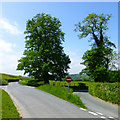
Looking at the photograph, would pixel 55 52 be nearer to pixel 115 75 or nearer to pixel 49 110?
pixel 115 75

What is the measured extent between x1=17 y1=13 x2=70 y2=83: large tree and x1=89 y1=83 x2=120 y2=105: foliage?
17.1 meters

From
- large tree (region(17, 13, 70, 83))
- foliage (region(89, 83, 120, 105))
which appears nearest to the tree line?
large tree (region(17, 13, 70, 83))

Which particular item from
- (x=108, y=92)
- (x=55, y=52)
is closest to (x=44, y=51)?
(x=55, y=52)

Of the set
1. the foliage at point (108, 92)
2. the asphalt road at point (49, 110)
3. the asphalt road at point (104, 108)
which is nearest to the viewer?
the asphalt road at point (49, 110)

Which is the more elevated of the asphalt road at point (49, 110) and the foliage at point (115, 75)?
the foliage at point (115, 75)

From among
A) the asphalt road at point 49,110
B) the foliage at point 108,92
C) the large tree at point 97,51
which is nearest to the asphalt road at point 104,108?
the foliage at point 108,92

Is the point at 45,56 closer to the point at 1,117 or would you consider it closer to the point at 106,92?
the point at 106,92

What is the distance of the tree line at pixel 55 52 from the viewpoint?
2995cm

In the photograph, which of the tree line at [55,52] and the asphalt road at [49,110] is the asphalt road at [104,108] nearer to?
the asphalt road at [49,110]

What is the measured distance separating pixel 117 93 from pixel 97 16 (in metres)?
22.8

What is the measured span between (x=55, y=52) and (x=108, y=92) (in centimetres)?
2342

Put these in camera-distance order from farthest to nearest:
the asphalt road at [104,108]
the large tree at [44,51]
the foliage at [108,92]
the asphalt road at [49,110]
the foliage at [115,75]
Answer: the large tree at [44,51], the foliage at [115,75], the foliage at [108,92], the asphalt road at [104,108], the asphalt road at [49,110]

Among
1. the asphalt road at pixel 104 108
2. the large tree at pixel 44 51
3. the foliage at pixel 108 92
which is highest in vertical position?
the large tree at pixel 44 51

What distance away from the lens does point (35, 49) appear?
38.8m
